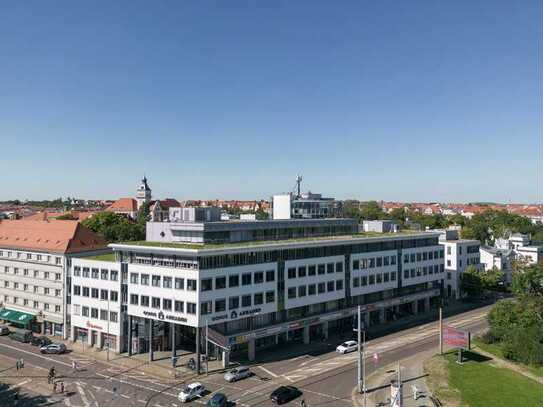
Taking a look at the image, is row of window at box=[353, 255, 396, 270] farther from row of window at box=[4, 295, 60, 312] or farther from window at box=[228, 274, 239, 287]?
row of window at box=[4, 295, 60, 312]

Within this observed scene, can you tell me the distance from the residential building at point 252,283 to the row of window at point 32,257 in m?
9.70

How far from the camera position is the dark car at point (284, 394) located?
2077 inches

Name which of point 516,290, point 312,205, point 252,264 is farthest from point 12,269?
point 516,290

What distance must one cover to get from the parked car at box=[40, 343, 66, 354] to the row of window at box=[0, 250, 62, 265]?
48.8 feet

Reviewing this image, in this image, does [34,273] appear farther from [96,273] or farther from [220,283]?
[220,283]

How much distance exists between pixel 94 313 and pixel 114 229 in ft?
181

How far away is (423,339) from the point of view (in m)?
79.4

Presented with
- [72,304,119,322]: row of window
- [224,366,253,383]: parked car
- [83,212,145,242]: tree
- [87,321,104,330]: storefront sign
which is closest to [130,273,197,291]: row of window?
[72,304,119,322]: row of window

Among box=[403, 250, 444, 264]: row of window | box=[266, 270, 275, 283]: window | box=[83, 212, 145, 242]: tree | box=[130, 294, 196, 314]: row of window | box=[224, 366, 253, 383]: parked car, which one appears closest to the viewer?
box=[224, 366, 253, 383]: parked car

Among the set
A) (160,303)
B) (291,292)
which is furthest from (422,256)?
(160,303)

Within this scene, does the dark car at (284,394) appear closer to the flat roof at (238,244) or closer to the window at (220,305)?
the window at (220,305)

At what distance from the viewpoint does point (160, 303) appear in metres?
66.1

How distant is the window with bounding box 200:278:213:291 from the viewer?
206 ft

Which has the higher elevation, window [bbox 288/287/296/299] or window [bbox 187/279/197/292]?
window [bbox 187/279/197/292]
